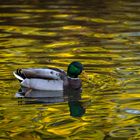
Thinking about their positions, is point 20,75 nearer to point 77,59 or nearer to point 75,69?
point 75,69

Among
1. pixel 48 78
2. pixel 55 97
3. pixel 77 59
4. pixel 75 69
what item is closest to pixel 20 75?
pixel 48 78

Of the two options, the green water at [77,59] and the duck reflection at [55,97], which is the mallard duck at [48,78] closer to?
the duck reflection at [55,97]

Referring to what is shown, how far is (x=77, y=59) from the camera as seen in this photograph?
1748cm

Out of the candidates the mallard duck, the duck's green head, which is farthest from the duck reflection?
the duck's green head

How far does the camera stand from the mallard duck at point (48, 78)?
14062mm

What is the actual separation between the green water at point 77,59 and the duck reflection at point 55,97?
0.14 m

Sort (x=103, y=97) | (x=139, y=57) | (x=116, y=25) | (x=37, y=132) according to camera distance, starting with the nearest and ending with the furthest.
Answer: (x=37, y=132)
(x=103, y=97)
(x=139, y=57)
(x=116, y=25)

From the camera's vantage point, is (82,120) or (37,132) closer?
(37,132)

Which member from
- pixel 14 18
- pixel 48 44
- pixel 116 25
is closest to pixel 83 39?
pixel 48 44

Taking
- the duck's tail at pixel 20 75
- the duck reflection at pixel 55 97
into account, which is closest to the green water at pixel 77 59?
the duck reflection at pixel 55 97

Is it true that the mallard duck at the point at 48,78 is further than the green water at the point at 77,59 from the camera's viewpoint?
Yes

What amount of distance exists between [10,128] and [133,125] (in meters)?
2.06

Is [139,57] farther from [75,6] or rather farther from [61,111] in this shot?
[75,6]

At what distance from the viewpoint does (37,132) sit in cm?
1115
